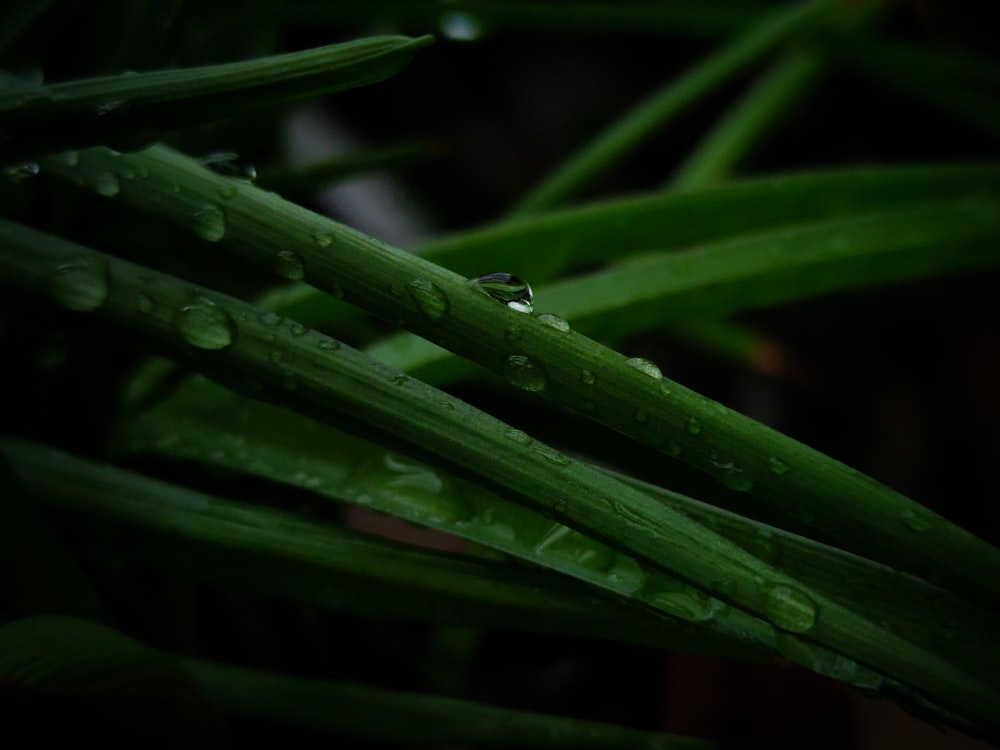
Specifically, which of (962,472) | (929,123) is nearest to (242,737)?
(962,472)

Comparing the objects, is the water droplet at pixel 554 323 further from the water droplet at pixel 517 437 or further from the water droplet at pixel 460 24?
the water droplet at pixel 460 24

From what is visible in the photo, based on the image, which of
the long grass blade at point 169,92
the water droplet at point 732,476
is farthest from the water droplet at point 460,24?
the water droplet at point 732,476

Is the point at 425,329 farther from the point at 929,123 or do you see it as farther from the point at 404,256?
the point at 929,123

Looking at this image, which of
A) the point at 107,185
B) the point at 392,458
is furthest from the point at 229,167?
the point at 392,458

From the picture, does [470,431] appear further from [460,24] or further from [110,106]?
[460,24]

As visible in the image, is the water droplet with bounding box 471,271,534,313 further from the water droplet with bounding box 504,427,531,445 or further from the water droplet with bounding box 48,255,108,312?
the water droplet with bounding box 48,255,108,312

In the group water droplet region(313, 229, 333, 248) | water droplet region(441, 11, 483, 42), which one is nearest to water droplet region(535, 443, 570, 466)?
water droplet region(313, 229, 333, 248)
